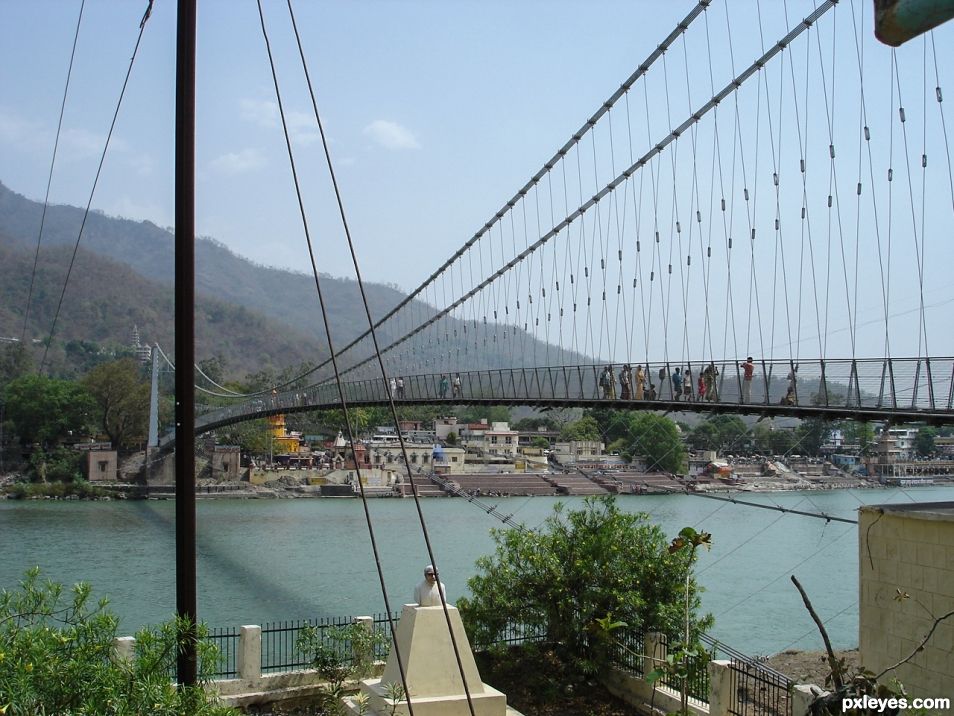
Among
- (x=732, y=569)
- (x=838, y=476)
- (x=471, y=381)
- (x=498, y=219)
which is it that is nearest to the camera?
(x=838, y=476)

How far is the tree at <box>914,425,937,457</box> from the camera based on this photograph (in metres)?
16.5

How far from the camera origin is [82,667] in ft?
16.8

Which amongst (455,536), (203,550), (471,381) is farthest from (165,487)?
(471,381)

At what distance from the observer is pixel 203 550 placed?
32812mm

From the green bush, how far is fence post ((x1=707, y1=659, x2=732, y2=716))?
5738 millimetres

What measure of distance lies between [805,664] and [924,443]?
4.28 metres

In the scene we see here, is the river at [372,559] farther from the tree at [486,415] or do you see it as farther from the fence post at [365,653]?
the fence post at [365,653]

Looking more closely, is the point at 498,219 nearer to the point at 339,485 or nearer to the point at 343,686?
the point at 343,686

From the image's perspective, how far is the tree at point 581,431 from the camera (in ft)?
101

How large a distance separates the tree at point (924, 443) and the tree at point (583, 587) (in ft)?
18.9

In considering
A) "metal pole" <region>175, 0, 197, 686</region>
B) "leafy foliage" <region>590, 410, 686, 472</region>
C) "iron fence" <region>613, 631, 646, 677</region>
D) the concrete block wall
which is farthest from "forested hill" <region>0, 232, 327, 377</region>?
"metal pole" <region>175, 0, 197, 686</region>

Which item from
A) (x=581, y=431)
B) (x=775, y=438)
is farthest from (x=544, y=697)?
(x=581, y=431)

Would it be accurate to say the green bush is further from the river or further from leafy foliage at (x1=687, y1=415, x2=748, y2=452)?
leafy foliage at (x1=687, y1=415, x2=748, y2=452)

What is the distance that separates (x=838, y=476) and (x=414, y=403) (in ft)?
33.0
